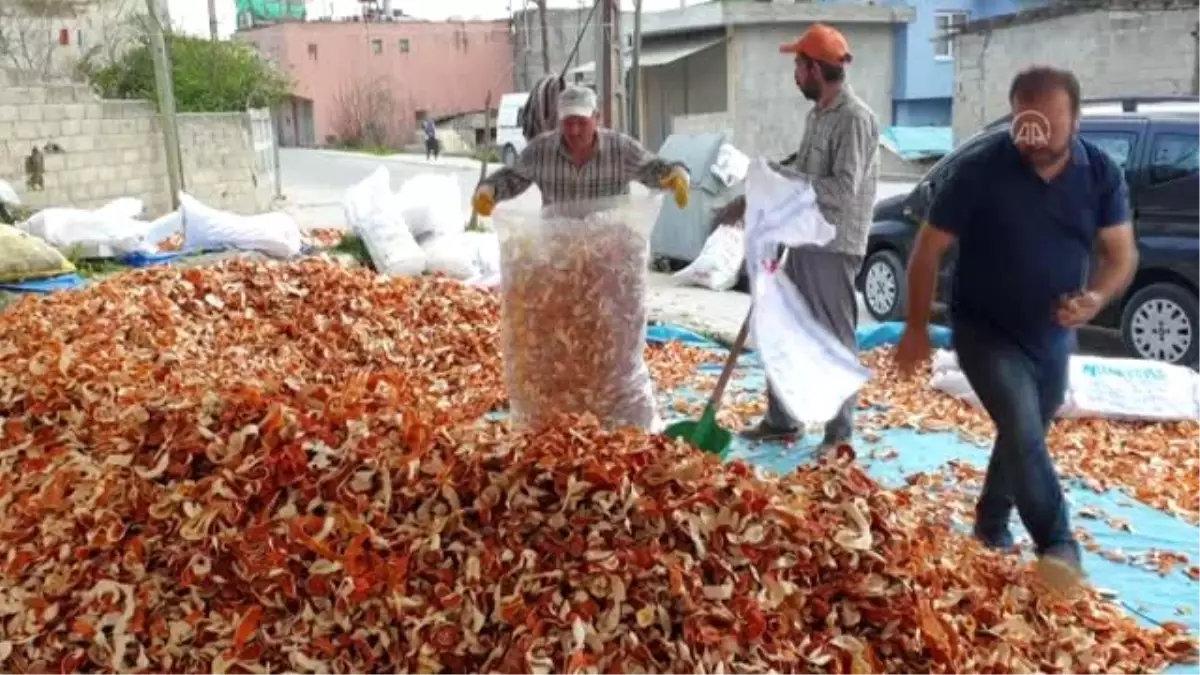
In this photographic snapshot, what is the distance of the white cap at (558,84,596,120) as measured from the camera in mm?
4766

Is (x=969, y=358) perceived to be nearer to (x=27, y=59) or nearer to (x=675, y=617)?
(x=675, y=617)

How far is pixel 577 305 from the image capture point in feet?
15.1

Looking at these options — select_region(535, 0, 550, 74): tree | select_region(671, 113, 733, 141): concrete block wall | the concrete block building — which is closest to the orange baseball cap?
select_region(535, 0, 550, 74): tree

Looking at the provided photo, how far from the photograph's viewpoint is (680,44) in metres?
27.2

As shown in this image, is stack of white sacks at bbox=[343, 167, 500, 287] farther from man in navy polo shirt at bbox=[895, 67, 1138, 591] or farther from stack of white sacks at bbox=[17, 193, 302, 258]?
man in navy polo shirt at bbox=[895, 67, 1138, 591]

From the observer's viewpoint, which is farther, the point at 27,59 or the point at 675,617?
the point at 27,59

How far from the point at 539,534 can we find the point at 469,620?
271 millimetres

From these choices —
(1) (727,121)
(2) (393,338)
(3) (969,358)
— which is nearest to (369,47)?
(1) (727,121)

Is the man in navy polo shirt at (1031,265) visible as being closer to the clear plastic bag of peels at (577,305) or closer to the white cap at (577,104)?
the clear plastic bag of peels at (577,305)

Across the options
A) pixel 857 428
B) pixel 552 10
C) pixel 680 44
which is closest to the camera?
pixel 857 428

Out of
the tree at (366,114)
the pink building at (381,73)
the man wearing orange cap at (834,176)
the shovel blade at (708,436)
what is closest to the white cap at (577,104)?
the man wearing orange cap at (834,176)

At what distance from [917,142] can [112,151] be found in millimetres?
17927

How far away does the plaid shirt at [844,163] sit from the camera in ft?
15.7

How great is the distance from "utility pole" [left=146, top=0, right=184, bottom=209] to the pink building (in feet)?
98.5
